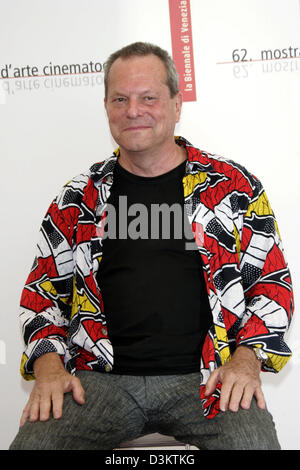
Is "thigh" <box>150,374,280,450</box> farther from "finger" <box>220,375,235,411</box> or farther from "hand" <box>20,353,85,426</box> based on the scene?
"hand" <box>20,353,85,426</box>

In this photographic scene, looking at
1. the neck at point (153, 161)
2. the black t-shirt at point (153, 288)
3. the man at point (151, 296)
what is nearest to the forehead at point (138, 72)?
the man at point (151, 296)

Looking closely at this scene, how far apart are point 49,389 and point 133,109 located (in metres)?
0.88

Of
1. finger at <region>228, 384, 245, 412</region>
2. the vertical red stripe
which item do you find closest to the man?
finger at <region>228, 384, 245, 412</region>

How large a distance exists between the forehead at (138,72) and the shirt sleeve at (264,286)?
18.4 inches

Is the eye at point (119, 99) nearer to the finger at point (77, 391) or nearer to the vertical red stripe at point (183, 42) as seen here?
the vertical red stripe at point (183, 42)

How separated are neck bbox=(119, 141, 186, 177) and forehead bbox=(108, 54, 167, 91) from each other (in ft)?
0.70

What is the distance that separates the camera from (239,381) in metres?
1.47

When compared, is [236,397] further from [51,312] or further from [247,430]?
[51,312]

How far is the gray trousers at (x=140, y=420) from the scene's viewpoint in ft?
4.64

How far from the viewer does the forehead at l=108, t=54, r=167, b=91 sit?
1796 millimetres

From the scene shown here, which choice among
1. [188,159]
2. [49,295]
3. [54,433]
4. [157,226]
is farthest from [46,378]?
[188,159]

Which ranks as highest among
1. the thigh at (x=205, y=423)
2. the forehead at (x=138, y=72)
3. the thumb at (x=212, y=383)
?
the forehead at (x=138, y=72)

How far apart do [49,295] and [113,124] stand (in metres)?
0.59

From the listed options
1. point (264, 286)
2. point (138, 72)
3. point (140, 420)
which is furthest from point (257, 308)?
point (138, 72)
